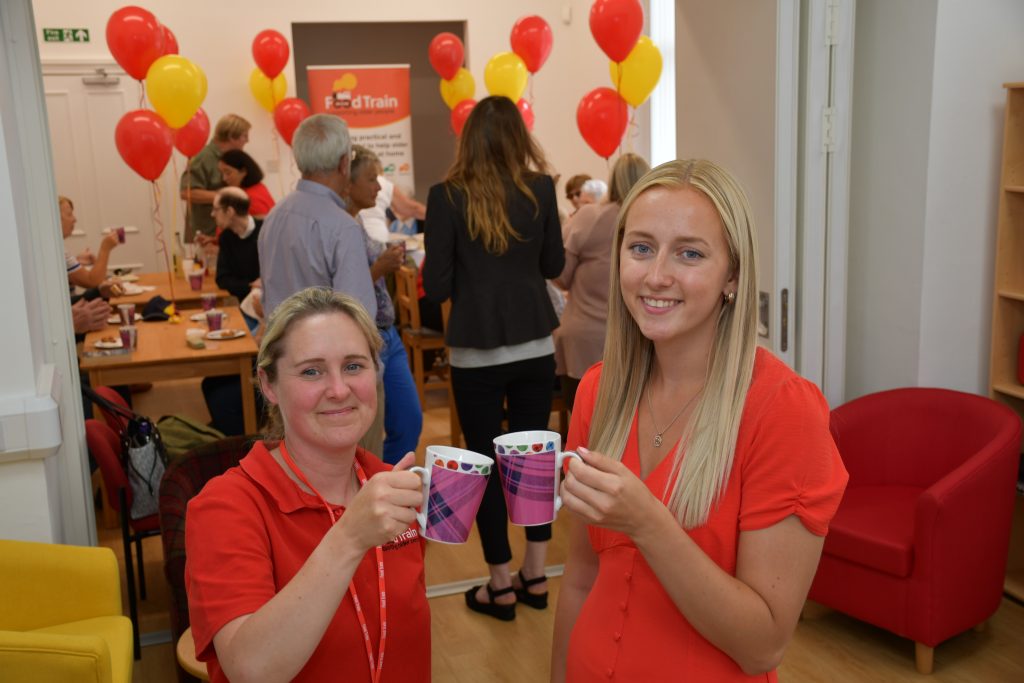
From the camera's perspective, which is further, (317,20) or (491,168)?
(317,20)

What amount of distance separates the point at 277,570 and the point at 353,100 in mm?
8087

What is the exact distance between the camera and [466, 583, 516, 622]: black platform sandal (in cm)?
337

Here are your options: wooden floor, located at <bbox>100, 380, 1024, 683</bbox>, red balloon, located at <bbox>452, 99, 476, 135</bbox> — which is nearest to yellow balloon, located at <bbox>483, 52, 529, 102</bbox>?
red balloon, located at <bbox>452, 99, 476, 135</bbox>

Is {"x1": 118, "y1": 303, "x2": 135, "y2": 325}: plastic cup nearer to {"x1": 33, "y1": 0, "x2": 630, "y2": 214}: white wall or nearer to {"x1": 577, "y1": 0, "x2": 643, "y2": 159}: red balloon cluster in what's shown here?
{"x1": 577, "y1": 0, "x2": 643, "y2": 159}: red balloon cluster

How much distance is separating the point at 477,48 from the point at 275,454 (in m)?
8.08

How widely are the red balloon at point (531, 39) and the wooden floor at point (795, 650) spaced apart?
4.37m

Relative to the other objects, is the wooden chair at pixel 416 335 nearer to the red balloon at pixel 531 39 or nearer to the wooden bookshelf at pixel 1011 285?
the red balloon at pixel 531 39

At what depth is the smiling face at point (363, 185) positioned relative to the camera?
12.1 ft

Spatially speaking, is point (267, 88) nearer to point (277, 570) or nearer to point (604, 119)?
point (604, 119)

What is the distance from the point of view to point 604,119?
5.81 m

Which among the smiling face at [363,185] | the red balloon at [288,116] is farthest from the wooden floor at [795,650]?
the red balloon at [288,116]

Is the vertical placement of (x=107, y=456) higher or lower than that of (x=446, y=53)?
lower

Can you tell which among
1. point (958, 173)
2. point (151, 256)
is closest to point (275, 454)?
point (958, 173)

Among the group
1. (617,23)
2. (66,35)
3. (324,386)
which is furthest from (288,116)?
(324,386)
